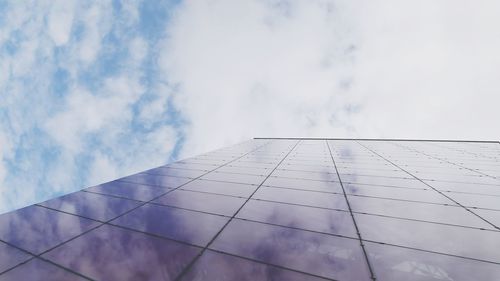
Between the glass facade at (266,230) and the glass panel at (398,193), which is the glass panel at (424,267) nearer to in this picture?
the glass facade at (266,230)

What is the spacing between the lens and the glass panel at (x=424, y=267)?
10.8ft

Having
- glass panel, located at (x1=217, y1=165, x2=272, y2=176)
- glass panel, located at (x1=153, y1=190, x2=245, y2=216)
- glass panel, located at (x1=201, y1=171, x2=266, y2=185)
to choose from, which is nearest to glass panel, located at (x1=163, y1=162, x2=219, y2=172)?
glass panel, located at (x1=217, y1=165, x2=272, y2=176)

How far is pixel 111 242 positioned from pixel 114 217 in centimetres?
118

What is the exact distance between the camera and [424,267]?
3.50 meters

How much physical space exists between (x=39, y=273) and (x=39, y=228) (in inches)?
70.3

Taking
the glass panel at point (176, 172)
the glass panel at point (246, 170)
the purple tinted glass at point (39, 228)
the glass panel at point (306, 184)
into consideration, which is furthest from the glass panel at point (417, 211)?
the purple tinted glass at point (39, 228)

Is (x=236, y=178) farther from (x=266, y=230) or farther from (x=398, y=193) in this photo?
(x=398, y=193)

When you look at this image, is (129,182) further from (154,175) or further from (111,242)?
(111,242)

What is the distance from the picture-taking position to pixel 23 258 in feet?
13.5

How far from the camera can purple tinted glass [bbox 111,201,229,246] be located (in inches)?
186

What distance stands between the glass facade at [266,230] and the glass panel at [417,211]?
0.02 m

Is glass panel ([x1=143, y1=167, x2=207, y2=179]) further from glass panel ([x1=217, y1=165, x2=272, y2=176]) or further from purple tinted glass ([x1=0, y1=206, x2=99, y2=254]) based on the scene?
purple tinted glass ([x1=0, y1=206, x2=99, y2=254])

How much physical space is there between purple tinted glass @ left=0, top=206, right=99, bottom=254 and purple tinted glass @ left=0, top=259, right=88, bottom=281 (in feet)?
1.43

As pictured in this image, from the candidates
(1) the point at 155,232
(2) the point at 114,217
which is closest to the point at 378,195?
(1) the point at 155,232
